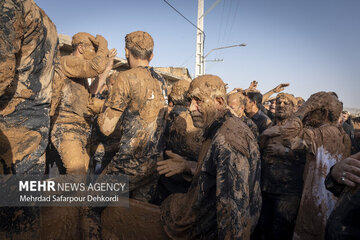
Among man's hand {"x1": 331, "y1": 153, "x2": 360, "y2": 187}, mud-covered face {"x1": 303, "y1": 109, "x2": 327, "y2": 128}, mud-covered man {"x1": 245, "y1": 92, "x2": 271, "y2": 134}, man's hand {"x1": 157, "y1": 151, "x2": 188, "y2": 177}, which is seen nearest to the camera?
man's hand {"x1": 331, "y1": 153, "x2": 360, "y2": 187}

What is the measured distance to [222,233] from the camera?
1660mm

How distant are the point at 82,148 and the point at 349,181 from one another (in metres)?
3.78

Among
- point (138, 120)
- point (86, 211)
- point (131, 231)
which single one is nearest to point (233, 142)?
point (138, 120)

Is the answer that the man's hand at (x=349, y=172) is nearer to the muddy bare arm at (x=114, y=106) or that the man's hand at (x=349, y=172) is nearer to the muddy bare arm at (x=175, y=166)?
the muddy bare arm at (x=175, y=166)

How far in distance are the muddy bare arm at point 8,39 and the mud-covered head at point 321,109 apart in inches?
132

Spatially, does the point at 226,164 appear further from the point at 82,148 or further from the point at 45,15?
the point at 82,148

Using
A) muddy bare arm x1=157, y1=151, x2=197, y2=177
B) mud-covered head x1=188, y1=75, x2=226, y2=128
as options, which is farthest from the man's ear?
muddy bare arm x1=157, y1=151, x2=197, y2=177

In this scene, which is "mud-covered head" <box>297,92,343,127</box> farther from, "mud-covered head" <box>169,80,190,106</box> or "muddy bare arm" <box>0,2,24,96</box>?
"muddy bare arm" <box>0,2,24,96</box>

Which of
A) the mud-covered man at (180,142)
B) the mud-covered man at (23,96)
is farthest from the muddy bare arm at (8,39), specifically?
the mud-covered man at (180,142)

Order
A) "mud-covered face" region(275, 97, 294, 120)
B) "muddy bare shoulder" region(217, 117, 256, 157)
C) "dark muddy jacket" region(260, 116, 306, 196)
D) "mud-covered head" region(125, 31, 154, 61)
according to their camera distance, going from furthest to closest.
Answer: "mud-covered face" region(275, 97, 294, 120), "dark muddy jacket" region(260, 116, 306, 196), "mud-covered head" region(125, 31, 154, 61), "muddy bare shoulder" region(217, 117, 256, 157)

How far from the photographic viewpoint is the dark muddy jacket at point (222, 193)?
5.54ft

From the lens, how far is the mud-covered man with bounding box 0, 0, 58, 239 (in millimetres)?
1769

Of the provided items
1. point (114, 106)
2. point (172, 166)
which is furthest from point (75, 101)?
point (172, 166)

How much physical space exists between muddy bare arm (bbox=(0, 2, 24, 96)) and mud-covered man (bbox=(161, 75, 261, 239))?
163cm
